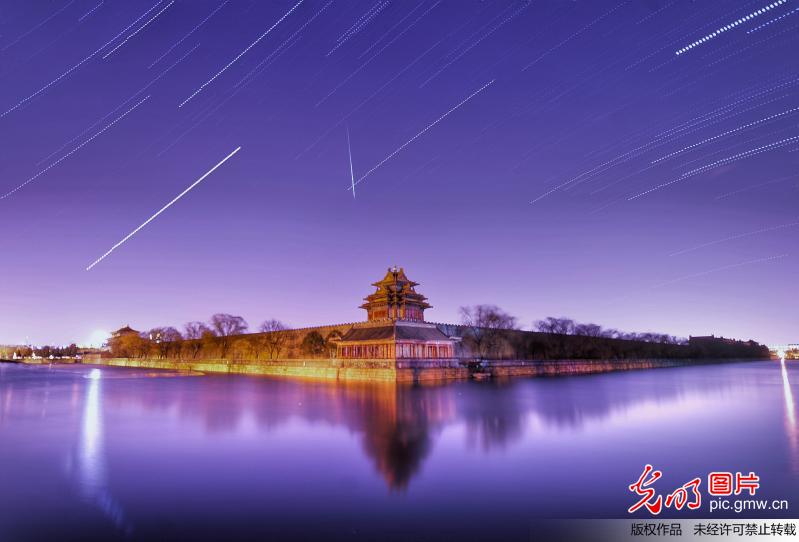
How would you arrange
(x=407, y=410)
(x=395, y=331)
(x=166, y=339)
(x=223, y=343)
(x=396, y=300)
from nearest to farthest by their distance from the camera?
(x=407, y=410) < (x=395, y=331) < (x=396, y=300) < (x=223, y=343) < (x=166, y=339)

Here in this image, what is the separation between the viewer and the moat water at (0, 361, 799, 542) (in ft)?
31.1

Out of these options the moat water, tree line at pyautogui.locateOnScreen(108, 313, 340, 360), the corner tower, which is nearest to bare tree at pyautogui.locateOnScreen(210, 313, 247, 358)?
tree line at pyautogui.locateOnScreen(108, 313, 340, 360)

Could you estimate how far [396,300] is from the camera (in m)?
59.8

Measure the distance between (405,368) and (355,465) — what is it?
27.3m

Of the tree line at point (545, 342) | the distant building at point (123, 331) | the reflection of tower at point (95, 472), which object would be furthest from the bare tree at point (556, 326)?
the distant building at point (123, 331)

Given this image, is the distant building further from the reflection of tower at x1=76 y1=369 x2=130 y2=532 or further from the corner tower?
the reflection of tower at x1=76 y1=369 x2=130 y2=532

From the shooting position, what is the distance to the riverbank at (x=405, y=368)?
4116cm

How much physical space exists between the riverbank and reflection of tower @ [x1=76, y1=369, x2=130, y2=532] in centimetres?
2270

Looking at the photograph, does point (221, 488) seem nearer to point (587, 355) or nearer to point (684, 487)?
point (684, 487)

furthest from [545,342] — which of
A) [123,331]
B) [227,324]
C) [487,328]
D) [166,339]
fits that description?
[123,331]

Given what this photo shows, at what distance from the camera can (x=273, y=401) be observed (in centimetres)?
2848

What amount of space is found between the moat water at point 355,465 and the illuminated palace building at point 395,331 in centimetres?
2140

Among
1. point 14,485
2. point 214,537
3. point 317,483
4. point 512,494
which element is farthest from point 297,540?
point 14,485

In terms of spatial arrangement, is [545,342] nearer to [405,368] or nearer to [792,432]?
[405,368]
